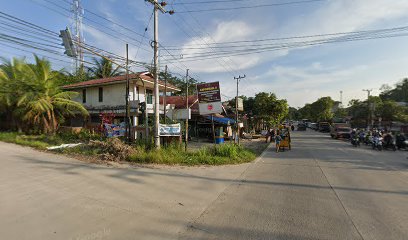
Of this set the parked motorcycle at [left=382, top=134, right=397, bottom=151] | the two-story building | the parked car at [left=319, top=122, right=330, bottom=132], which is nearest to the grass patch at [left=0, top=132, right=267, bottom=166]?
the two-story building

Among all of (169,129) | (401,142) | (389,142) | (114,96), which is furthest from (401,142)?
(114,96)

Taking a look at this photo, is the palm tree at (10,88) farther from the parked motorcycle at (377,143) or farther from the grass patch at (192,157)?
the parked motorcycle at (377,143)

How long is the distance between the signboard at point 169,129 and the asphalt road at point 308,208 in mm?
6719

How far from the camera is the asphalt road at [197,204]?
160 inches

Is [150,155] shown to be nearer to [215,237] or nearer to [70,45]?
[70,45]

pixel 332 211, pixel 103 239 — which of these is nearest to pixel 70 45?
pixel 103 239

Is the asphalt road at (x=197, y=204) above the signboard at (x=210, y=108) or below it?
below

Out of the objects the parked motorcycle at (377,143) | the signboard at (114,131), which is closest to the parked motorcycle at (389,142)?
the parked motorcycle at (377,143)

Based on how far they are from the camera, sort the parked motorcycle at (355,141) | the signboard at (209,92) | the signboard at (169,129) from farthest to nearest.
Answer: the parked motorcycle at (355,141), the signboard at (169,129), the signboard at (209,92)

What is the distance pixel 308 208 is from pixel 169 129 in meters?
10.1

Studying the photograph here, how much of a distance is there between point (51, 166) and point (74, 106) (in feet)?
41.5

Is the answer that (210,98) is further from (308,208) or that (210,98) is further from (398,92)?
(398,92)

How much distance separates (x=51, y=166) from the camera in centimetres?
923

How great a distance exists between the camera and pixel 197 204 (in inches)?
215
